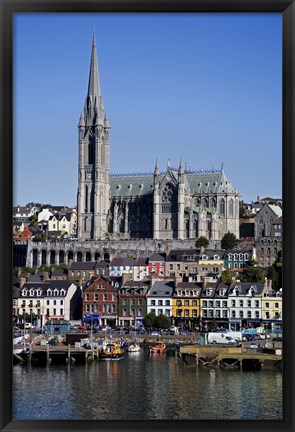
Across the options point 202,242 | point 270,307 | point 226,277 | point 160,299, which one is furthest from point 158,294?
point 202,242

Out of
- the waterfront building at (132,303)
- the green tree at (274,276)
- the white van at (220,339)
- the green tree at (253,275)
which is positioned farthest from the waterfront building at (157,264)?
the white van at (220,339)

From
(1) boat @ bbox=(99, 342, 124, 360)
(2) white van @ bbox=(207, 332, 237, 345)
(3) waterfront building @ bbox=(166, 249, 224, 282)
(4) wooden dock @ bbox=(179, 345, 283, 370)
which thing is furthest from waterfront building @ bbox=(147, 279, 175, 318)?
(4) wooden dock @ bbox=(179, 345, 283, 370)

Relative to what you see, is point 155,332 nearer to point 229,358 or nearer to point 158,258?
point 229,358

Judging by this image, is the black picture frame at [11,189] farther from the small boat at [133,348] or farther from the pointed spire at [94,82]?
Result: the pointed spire at [94,82]

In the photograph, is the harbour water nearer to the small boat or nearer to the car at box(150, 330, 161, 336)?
the small boat

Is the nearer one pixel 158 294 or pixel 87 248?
pixel 158 294
